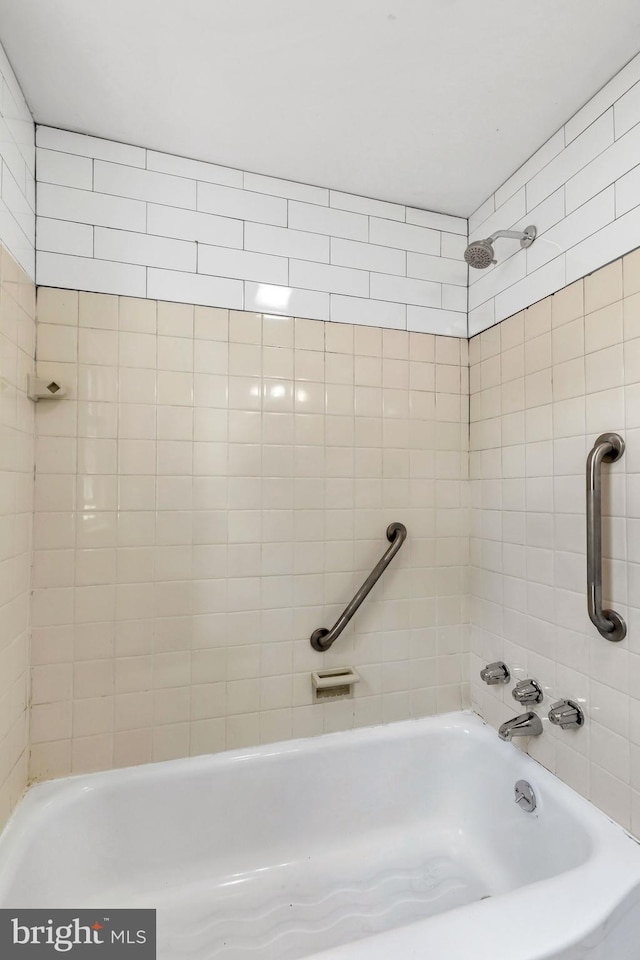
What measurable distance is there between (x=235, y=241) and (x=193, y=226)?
0.13 meters

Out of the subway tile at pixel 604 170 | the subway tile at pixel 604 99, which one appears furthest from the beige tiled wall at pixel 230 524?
the subway tile at pixel 604 99

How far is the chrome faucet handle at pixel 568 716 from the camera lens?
1.22 meters

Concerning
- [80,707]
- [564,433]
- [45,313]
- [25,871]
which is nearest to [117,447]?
[45,313]

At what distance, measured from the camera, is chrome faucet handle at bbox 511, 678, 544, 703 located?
1359 mm

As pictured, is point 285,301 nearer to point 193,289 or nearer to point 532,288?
point 193,289

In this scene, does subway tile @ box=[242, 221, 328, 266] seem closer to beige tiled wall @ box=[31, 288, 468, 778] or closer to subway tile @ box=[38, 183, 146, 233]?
beige tiled wall @ box=[31, 288, 468, 778]

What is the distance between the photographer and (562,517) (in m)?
1.32

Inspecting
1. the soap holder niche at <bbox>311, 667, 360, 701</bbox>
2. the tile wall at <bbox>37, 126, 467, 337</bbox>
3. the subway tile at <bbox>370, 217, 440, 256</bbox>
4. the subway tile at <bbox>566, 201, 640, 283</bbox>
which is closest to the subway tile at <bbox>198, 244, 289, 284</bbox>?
the tile wall at <bbox>37, 126, 467, 337</bbox>

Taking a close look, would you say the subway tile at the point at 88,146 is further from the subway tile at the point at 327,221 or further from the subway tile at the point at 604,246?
the subway tile at the point at 604,246

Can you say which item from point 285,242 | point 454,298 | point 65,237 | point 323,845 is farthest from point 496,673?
point 65,237

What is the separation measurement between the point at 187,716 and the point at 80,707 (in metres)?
0.31

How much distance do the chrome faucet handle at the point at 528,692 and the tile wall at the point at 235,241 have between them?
1228mm

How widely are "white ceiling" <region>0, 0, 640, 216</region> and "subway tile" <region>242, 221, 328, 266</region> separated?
0.61 ft

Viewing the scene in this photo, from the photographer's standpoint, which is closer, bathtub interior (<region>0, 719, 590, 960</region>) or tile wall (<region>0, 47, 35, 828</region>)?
tile wall (<region>0, 47, 35, 828</region>)
